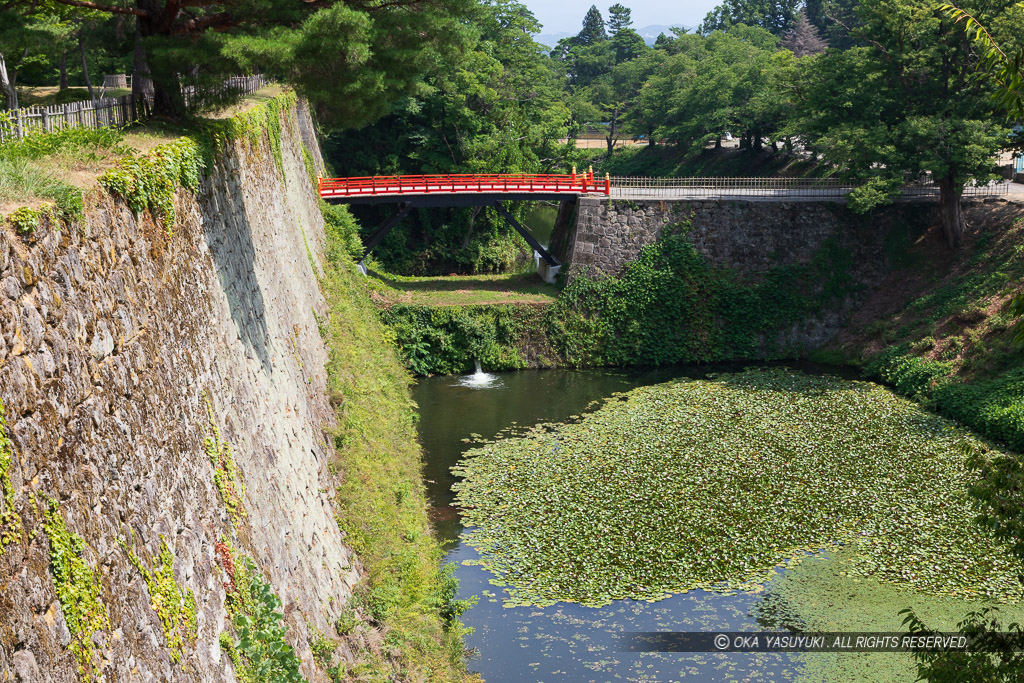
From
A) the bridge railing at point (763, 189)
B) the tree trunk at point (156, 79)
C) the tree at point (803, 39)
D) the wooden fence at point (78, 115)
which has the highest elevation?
the tree at point (803, 39)

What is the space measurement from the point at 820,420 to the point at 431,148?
1040 inches

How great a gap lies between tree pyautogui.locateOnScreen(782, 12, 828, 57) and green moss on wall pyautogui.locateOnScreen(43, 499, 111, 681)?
78.0 m

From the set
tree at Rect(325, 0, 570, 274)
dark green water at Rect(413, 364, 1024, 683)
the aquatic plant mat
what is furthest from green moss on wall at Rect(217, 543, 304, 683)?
tree at Rect(325, 0, 570, 274)

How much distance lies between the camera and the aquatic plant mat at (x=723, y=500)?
1895cm

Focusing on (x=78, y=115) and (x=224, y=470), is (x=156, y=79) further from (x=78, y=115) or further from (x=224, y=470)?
(x=224, y=470)

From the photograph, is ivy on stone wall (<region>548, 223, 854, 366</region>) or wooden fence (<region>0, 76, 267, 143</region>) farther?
ivy on stone wall (<region>548, 223, 854, 366</region>)

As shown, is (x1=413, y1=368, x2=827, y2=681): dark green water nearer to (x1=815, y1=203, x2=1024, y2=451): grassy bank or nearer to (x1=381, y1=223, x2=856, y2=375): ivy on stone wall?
(x1=815, y1=203, x2=1024, y2=451): grassy bank

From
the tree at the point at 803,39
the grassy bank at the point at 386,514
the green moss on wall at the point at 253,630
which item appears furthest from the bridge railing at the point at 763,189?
the tree at the point at 803,39

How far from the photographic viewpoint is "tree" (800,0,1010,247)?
1235 inches

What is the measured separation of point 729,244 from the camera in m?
36.2

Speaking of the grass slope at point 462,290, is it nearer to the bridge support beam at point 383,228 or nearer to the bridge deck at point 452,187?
the bridge support beam at point 383,228

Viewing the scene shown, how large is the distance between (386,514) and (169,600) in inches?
370

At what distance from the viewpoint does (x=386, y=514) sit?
17859 millimetres

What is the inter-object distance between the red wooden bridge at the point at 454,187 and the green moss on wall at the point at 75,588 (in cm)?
2927
